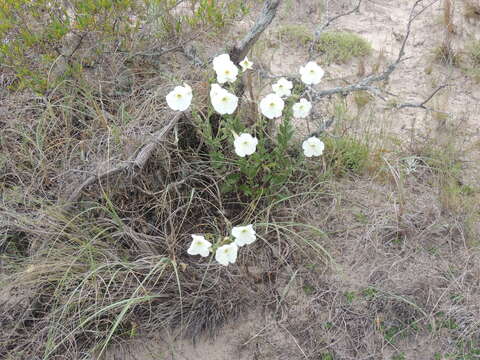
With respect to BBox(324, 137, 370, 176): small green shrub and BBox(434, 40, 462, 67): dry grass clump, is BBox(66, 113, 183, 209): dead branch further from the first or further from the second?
BBox(434, 40, 462, 67): dry grass clump

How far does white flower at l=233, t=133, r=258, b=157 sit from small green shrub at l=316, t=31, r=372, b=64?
75.3 inches

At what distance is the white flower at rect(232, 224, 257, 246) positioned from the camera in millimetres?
2084

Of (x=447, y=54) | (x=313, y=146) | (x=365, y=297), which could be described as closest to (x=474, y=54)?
(x=447, y=54)

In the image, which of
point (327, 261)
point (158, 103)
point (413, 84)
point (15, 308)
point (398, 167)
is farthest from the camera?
point (413, 84)

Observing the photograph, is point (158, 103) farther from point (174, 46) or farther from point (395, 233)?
point (395, 233)

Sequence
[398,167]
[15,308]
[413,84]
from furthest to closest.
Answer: [413,84] → [398,167] → [15,308]

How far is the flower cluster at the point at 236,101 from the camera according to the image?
2246 mm

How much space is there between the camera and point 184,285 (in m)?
2.31

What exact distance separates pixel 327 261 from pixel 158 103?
1460 millimetres

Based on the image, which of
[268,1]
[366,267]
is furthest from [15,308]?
[268,1]

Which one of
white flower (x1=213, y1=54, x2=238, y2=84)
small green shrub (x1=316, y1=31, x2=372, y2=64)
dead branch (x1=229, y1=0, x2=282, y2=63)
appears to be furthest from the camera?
small green shrub (x1=316, y1=31, x2=372, y2=64)

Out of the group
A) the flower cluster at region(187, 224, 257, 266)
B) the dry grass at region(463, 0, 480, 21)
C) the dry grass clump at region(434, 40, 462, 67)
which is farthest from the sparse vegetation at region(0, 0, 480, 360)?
the dry grass at region(463, 0, 480, 21)

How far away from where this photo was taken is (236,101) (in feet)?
7.42

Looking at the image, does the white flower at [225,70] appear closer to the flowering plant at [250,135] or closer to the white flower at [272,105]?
the flowering plant at [250,135]
